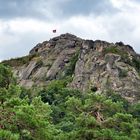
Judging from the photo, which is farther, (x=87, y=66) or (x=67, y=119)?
(x=87, y=66)

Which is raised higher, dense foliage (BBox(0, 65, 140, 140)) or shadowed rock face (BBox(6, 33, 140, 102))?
shadowed rock face (BBox(6, 33, 140, 102))

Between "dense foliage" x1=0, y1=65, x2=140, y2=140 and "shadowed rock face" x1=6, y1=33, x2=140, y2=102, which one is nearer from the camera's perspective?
"dense foliage" x1=0, y1=65, x2=140, y2=140

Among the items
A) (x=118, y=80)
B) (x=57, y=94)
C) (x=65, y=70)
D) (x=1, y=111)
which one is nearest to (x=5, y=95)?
(x=1, y=111)

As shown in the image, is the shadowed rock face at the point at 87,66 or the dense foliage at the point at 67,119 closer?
the dense foliage at the point at 67,119

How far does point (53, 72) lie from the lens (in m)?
101

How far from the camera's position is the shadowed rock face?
85.5 m

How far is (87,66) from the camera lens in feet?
302

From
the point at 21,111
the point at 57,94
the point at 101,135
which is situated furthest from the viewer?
the point at 57,94

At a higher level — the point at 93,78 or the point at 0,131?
the point at 93,78

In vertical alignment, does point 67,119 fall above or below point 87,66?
below

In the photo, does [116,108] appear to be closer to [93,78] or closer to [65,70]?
[93,78]

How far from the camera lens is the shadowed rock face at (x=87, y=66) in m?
85.5

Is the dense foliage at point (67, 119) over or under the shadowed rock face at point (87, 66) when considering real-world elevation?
under

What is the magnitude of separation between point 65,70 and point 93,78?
12.6m
